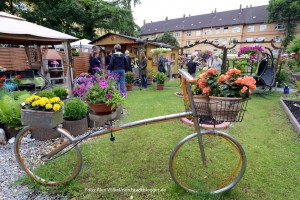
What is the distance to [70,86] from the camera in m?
6.20

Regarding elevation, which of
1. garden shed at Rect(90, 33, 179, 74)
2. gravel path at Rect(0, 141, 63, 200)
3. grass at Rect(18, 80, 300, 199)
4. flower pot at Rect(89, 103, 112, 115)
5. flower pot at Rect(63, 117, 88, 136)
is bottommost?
gravel path at Rect(0, 141, 63, 200)

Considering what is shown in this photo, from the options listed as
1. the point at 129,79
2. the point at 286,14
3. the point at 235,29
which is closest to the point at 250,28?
the point at 235,29

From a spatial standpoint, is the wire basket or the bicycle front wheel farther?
the bicycle front wheel

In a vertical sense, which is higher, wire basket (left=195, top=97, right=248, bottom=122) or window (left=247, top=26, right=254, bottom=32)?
window (left=247, top=26, right=254, bottom=32)

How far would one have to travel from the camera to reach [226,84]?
1.76 m

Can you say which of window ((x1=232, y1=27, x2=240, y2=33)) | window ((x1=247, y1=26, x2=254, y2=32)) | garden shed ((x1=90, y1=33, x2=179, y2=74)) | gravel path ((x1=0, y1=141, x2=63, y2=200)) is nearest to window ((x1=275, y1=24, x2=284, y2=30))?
window ((x1=247, y1=26, x2=254, y2=32))

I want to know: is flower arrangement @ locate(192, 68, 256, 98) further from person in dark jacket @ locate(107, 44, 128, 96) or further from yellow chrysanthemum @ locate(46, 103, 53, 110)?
person in dark jacket @ locate(107, 44, 128, 96)

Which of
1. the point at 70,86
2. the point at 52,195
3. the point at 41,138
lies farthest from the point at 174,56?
the point at 52,195

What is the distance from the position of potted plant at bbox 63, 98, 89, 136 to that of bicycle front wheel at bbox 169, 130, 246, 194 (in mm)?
1977

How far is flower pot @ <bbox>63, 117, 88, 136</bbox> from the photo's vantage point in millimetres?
3326

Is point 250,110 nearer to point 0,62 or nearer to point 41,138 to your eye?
point 41,138

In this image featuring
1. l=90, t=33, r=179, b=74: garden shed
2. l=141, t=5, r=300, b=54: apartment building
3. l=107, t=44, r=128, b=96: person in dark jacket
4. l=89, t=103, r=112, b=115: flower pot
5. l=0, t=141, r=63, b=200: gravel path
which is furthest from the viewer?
l=141, t=5, r=300, b=54: apartment building

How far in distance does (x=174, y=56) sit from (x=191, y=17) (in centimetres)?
3961

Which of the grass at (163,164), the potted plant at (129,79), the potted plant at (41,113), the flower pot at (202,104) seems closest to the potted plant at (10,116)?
the grass at (163,164)
